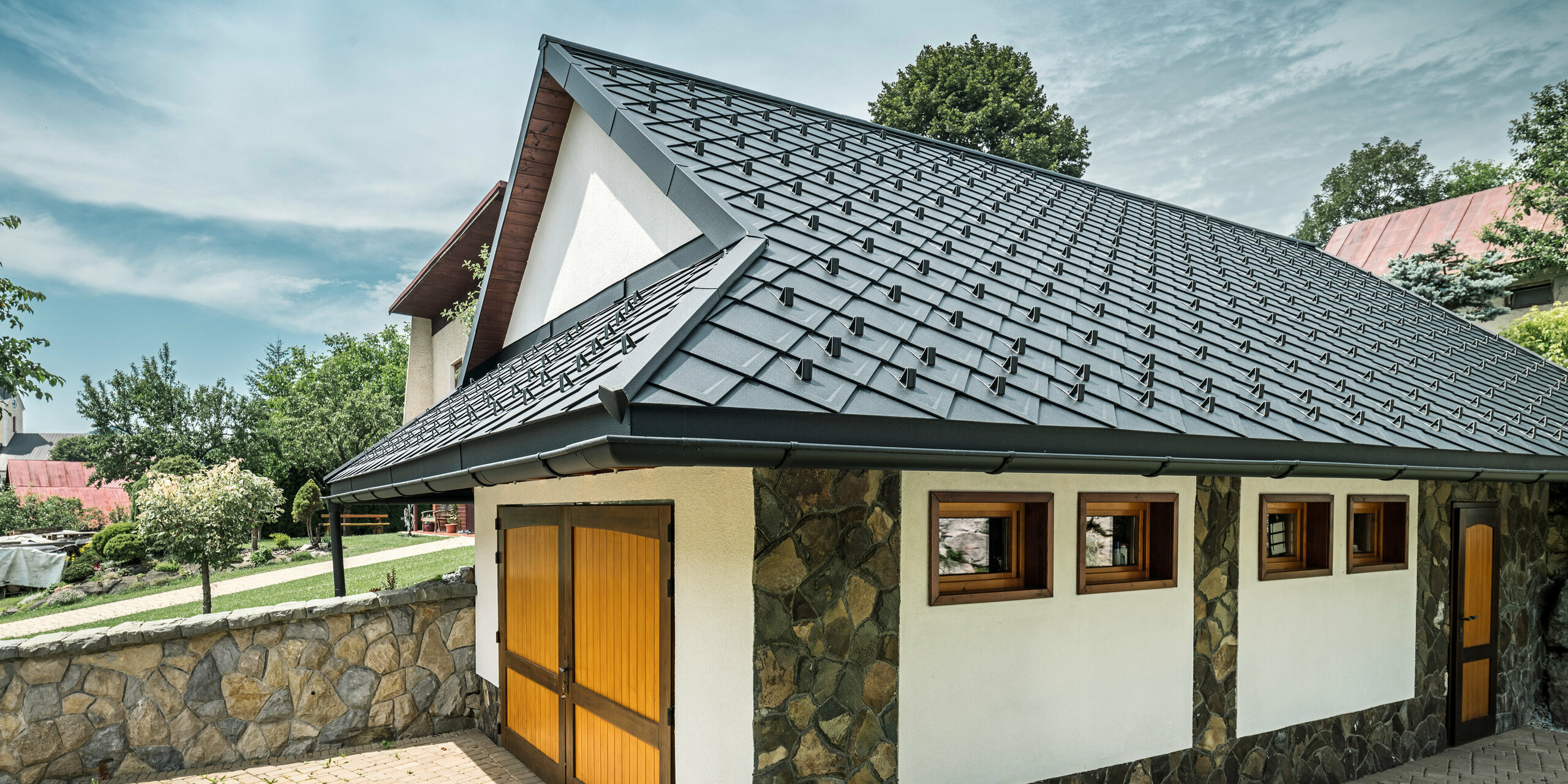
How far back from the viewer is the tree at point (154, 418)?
3569 centimetres

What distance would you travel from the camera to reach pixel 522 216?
8.40 meters

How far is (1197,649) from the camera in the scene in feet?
16.9

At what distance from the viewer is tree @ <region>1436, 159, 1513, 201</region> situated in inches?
1164

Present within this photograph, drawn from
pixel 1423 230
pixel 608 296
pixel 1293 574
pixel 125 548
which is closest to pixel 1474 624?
pixel 1293 574

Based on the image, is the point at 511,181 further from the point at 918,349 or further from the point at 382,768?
the point at 918,349

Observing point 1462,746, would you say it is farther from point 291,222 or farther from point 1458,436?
point 291,222

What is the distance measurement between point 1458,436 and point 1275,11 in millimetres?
6752

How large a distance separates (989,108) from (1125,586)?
24229 mm

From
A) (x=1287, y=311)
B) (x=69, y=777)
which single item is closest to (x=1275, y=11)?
(x=1287, y=311)

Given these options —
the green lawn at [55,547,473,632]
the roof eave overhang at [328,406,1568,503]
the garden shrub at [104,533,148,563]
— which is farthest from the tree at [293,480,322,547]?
the roof eave overhang at [328,406,1568,503]

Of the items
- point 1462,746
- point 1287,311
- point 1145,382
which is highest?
point 1287,311

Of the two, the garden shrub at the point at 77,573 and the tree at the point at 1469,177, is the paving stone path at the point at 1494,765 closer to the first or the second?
the garden shrub at the point at 77,573

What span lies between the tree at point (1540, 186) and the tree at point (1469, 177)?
12236 millimetres

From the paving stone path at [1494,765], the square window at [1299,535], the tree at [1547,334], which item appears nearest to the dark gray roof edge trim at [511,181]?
the square window at [1299,535]
